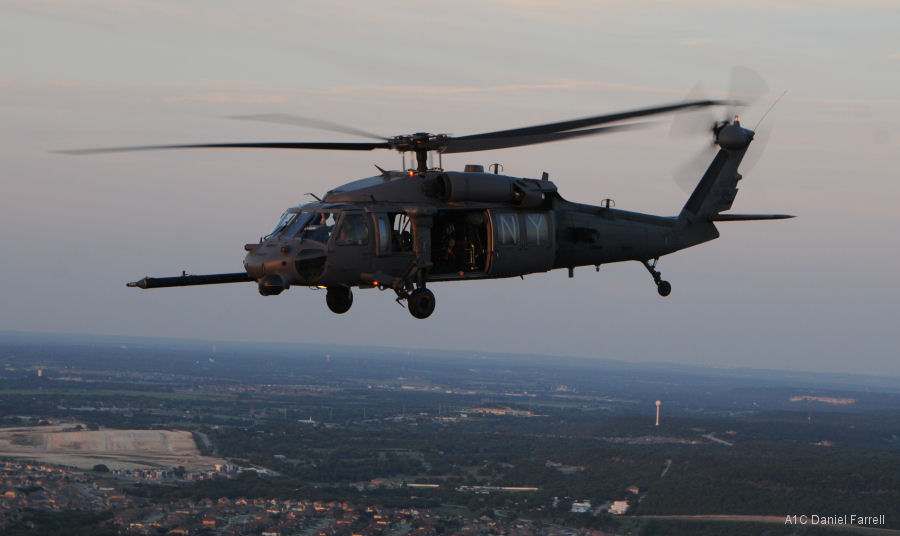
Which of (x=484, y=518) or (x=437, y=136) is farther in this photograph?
(x=484, y=518)

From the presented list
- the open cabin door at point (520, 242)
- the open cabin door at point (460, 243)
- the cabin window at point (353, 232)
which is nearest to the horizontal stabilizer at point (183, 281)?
the cabin window at point (353, 232)

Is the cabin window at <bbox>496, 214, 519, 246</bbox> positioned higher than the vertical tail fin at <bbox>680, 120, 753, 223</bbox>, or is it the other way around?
the vertical tail fin at <bbox>680, 120, 753, 223</bbox>

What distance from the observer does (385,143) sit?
33.6m

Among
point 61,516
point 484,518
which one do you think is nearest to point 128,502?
point 61,516

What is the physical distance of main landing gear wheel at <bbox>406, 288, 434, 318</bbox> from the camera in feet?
106

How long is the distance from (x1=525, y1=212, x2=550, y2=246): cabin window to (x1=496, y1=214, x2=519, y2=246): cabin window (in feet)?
1.43

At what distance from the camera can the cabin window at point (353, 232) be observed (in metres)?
31.6

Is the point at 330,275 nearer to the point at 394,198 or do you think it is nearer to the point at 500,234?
the point at 394,198

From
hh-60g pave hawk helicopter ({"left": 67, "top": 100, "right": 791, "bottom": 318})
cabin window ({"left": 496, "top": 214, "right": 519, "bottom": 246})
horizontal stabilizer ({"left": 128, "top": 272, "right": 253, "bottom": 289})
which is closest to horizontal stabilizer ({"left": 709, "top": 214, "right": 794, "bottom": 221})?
hh-60g pave hawk helicopter ({"left": 67, "top": 100, "right": 791, "bottom": 318})

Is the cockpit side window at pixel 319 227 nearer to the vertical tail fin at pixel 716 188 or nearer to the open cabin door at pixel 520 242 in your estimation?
the open cabin door at pixel 520 242

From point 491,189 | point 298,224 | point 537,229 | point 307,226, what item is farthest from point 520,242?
point 298,224

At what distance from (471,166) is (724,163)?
1121 cm

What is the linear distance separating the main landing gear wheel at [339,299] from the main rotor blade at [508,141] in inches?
189

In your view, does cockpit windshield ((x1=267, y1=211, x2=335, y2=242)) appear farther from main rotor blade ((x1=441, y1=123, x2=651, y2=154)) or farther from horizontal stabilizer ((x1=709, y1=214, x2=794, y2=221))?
horizontal stabilizer ((x1=709, y1=214, x2=794, y2=221))
